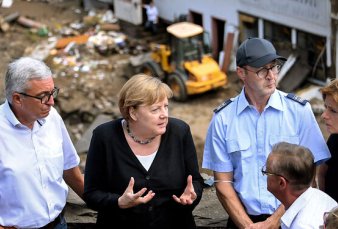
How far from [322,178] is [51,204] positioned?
1740 millimetres

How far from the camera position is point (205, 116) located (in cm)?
1733

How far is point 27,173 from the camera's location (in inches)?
162

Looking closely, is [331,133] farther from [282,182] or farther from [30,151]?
[30,151]

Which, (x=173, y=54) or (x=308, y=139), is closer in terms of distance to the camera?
(x=308, y=139)

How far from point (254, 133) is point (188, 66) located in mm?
13255

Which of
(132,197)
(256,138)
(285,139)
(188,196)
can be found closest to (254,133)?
(256,138)

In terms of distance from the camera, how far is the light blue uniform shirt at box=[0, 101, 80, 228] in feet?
13.4

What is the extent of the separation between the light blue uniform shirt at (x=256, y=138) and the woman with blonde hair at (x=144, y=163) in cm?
30

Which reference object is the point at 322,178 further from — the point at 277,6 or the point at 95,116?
the point at 277,6

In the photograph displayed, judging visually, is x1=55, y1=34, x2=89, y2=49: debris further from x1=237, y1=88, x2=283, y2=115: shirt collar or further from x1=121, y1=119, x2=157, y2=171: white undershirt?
x1=121, y1=119, x2=157, y2=171: white undershirt

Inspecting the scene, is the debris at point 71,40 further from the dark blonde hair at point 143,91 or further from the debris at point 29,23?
the dark blonde hair at point 143,91

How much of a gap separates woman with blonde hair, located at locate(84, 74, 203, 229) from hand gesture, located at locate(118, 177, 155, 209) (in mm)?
89

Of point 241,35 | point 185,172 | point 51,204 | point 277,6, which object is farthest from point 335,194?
point 241,35

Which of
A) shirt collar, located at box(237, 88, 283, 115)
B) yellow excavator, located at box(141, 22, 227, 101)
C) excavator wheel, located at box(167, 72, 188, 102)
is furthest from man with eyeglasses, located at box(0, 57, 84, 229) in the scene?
excavator wheel, located at box(167, 72, 188, 102)
